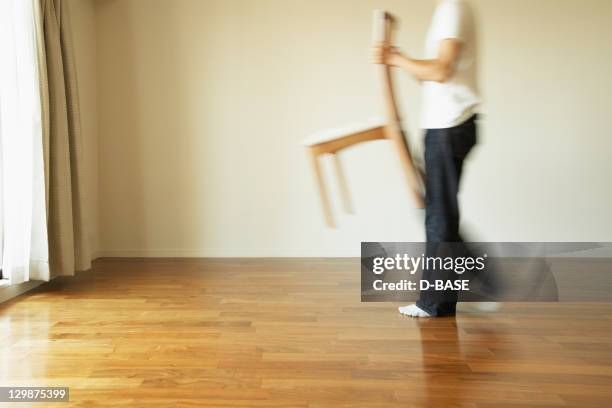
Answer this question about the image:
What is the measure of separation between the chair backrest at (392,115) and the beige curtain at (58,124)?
1778mm

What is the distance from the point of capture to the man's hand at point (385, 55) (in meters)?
2.07

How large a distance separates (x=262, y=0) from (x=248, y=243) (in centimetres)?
178

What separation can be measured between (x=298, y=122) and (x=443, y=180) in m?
1.95

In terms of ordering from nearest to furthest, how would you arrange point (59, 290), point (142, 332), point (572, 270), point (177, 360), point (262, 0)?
point (177, 360)
point (142, 332)
point (59, 290)
point (572, 270)
point (262, 0)

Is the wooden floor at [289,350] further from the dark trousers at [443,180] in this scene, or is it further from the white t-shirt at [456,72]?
the white t-shirt at [456,72]

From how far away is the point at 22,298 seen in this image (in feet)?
8.79

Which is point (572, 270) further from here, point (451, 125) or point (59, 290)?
point (59, 290)

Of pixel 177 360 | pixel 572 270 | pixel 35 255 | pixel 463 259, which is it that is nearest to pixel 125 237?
pixel 35 255

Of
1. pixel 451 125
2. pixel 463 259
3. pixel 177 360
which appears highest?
pixel 451 125

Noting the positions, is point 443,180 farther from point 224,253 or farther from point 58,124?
point 224,253

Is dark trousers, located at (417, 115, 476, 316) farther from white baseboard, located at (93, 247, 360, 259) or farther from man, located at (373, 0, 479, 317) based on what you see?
white baseboard, located at (93, 247, 360, 259)

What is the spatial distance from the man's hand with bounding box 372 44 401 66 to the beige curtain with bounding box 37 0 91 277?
177 centimetres

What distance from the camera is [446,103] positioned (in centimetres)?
212

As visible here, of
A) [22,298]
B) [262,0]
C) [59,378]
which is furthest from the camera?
[262,0]
